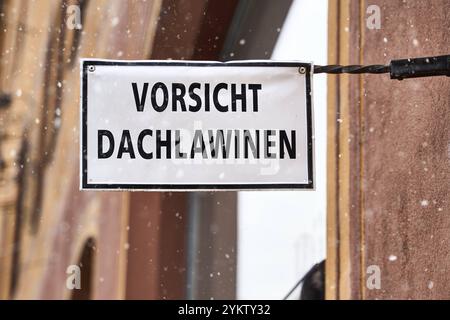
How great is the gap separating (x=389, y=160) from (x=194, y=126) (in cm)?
107

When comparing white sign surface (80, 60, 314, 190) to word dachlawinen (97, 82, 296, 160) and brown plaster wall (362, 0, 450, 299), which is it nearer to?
word dachlawinen (97, 82, 296, 160)

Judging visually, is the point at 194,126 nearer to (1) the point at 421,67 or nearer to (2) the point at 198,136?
(2) the point at 198,136

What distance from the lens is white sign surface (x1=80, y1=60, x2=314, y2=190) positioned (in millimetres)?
2266

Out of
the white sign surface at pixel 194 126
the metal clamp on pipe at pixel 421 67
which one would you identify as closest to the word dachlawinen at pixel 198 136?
the white sign surface at pixel 194 126

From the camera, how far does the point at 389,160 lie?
292 centimetres

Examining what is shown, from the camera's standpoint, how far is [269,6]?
3.35 metres

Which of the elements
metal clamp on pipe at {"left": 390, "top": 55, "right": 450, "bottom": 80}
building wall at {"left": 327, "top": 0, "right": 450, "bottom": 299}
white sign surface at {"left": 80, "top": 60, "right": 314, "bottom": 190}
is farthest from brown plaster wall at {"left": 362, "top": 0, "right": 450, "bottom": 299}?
white sign surface at {"left": 80, "top": 60, "right": 314, "bottom": 190}

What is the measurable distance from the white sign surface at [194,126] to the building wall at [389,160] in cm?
72

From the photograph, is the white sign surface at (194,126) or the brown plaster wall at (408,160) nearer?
the white sign surface at (194,126)

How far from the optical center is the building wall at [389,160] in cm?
271

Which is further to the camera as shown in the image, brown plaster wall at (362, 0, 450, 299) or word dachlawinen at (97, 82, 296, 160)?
→ brown plaster wall at (362, 0, 450, 299)

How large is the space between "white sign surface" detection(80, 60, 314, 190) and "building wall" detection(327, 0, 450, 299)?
720 millimetres

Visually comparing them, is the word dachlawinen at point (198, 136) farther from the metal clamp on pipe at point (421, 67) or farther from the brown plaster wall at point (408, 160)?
the brown plaster wall at point (408, 160)
